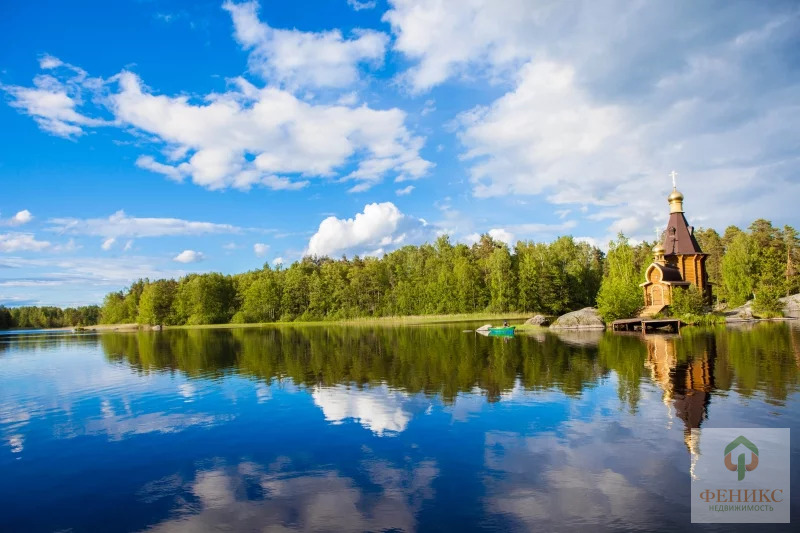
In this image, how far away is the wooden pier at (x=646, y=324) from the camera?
49938mm

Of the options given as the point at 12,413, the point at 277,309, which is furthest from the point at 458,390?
the point at 277,309

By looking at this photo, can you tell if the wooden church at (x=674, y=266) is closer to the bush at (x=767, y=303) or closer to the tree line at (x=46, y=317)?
the bush at (x=767, y=303)

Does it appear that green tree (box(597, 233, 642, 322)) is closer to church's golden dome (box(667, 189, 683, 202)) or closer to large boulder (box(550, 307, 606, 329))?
large boulder (box(550, 307, 606, 329))

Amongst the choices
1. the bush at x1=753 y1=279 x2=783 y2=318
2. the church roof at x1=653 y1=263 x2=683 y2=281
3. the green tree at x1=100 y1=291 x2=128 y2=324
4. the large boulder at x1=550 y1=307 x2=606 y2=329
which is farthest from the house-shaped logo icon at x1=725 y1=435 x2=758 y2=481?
the green tree at x1=100 y1=291 x2=128 y2=324

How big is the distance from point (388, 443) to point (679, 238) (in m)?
62.7

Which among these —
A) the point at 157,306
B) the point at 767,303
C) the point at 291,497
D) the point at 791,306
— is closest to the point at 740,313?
the point at 767,303

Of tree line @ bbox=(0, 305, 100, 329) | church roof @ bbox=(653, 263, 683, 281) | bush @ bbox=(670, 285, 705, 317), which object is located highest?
church roof @ bbox=(653, 263, 683, 281)

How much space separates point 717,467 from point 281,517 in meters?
10.2

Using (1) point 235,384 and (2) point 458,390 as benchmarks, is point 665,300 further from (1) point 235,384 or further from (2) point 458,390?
(1) point 235,384

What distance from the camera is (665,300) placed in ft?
194

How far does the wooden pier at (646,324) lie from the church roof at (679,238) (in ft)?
40.8

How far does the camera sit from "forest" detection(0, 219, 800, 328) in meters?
66.3

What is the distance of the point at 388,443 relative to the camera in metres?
14.3

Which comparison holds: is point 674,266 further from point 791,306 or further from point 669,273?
point 791,306
